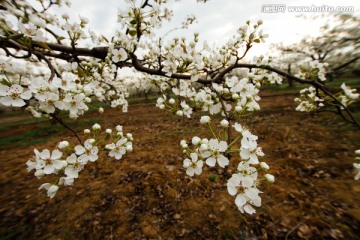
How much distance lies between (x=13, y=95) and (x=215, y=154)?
150 cm

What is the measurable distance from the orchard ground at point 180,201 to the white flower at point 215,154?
2925 mm

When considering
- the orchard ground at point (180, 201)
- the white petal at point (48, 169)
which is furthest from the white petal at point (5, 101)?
the orchard ground at point (180, 201)

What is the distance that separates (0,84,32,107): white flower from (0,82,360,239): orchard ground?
3.31 meters

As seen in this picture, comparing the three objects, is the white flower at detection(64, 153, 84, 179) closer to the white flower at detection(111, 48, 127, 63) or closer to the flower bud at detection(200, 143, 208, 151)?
the flower bud at detection(200, 143, 208, 151)

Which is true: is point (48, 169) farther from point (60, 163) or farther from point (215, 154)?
point (215, 154)

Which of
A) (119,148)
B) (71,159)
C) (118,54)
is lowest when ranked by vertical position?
(119,148)

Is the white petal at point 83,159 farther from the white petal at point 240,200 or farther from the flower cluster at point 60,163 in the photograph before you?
the white petal at point 240,200

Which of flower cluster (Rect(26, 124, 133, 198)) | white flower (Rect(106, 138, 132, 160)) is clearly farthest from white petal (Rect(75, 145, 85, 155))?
white flower (Rect(106, 138, 132, 160))

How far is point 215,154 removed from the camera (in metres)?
1.45

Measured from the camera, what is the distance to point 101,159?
24.5 feet

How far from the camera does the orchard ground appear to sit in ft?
12.7

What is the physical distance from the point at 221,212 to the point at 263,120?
856cm

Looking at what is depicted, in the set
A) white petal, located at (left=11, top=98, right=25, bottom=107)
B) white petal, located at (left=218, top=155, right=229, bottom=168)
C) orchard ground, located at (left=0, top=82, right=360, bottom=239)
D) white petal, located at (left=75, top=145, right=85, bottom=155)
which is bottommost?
orchard ground, located at (left=0, top=82, right=360, bottom=239)

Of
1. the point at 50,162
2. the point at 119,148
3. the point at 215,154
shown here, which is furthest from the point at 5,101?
the point at 215,154
